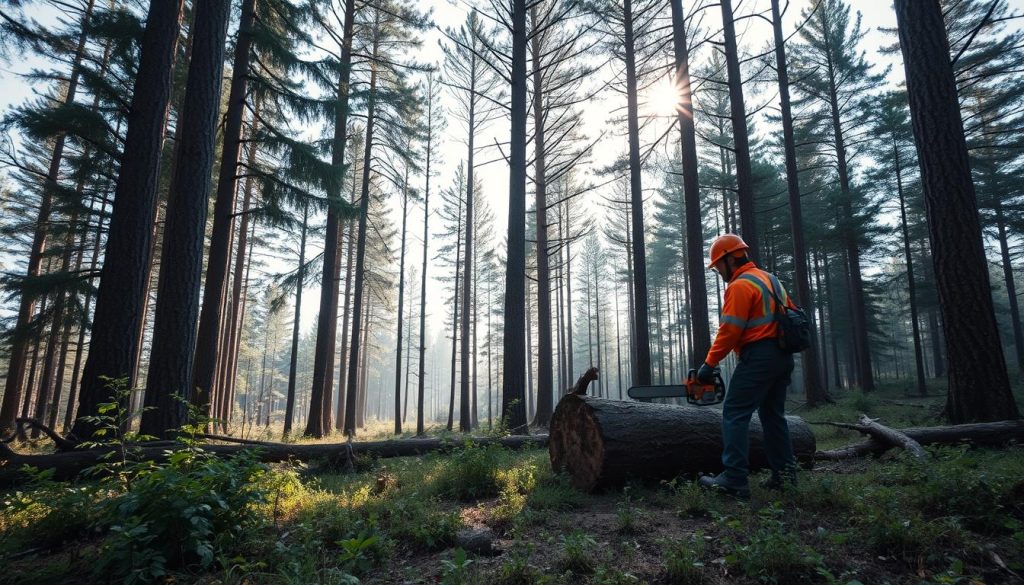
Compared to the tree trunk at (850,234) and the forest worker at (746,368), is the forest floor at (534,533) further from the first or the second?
the tree trunk at (850,234)

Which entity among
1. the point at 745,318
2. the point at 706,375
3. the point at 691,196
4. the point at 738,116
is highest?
the point at 738,116

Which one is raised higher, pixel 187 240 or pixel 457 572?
pixel 187 240

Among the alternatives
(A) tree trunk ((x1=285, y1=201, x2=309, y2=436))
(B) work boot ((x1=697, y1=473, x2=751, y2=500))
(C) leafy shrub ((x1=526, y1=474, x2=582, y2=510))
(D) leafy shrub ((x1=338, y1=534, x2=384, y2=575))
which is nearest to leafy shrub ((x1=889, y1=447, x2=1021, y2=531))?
(B) work boot ((x1=697, y1=473, x2=751, y2=500))

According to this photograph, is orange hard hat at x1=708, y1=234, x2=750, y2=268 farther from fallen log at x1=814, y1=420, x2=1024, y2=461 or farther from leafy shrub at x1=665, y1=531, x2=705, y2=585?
fallen log at x1=814, y1=420, x2=1024, y2=461

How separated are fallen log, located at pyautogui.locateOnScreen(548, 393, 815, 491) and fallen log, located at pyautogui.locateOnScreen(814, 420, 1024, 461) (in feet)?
5.69

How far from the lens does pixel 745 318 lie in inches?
160

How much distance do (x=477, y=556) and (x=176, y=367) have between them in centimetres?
555

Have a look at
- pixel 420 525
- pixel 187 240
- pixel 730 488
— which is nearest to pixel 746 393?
pixel 730 488

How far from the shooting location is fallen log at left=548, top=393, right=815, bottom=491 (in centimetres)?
449

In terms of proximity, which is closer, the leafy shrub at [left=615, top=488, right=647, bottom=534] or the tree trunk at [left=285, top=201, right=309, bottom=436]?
the leafy shrub at [left=615, top=488, right=647, bottom=534]

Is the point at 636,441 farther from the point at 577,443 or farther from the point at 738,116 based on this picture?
the point at 738,116

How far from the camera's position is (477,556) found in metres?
3.00

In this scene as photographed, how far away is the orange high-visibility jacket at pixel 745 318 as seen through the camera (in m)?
4.05

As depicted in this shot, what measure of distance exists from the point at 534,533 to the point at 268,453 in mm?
4236
